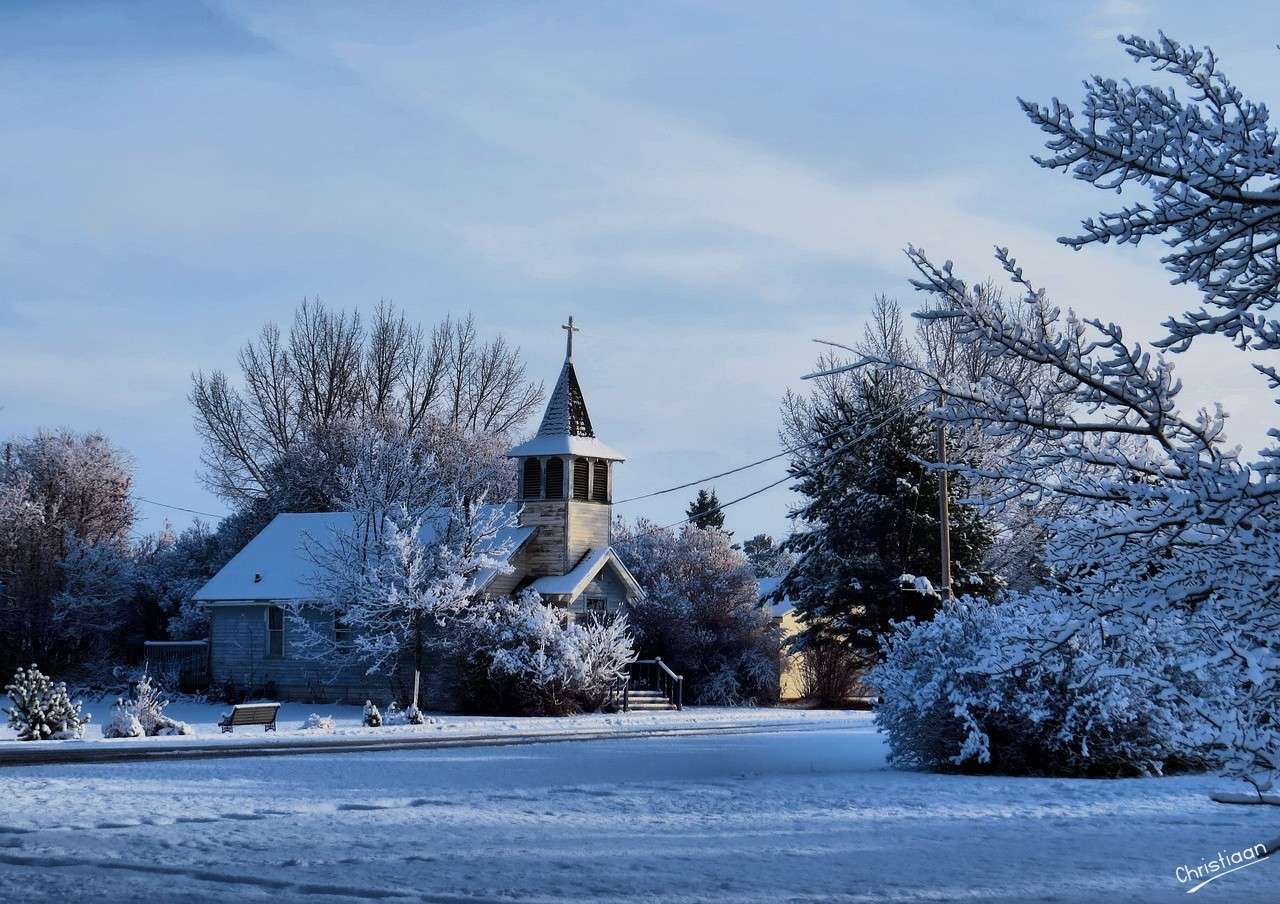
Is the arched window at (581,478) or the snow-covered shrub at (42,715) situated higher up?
the arched window at (581,478)

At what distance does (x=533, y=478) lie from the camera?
42.2m

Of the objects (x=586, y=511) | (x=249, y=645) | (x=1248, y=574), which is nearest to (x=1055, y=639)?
(x=1248, y=574)

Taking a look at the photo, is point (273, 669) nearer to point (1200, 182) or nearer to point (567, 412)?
point (567, 412)

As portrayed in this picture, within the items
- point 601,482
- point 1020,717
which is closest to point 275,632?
point 601,482

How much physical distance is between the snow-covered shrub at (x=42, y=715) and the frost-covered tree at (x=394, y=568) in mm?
8983

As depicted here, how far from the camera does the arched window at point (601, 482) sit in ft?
139

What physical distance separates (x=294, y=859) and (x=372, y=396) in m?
54.9

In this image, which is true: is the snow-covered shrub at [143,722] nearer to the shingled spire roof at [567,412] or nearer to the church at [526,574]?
the church at [526,574]

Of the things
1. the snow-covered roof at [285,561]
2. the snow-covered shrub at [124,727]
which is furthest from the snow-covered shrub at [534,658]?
the snow-covered shrub at [124,727]

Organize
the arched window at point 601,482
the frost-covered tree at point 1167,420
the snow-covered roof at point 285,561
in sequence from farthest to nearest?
1. the arched window at point 601,482
2. the snow-covered roof at point 285,561
3. the frost-covered tree at point 1167,420

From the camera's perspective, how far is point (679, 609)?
42.7m

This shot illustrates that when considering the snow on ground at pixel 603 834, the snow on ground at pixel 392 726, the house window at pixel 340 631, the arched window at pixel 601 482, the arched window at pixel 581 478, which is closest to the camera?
the snow on ground at pixel 603 834

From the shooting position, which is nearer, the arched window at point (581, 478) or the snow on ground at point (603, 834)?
the snow on ground at point (603, 834)

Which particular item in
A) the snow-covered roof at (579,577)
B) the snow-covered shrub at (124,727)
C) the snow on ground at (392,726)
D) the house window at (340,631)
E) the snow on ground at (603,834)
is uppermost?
the snow-covered roof at (579,577)
